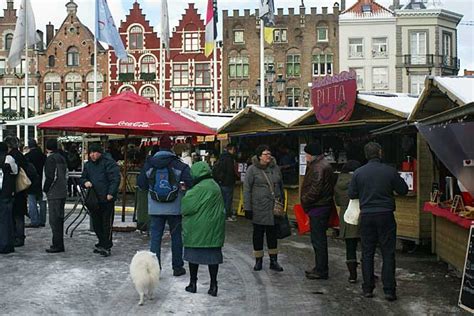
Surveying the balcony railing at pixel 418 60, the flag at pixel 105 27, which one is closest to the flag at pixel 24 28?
the flag at pixel 105 27

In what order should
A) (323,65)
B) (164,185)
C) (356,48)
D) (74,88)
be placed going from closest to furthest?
1. (164,185)
2. (356,48)
3. (323,65)
4. (74,88)

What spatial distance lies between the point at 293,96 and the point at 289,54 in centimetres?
320

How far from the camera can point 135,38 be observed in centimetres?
4697

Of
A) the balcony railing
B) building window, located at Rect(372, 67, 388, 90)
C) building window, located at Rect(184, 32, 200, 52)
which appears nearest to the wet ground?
building window, located at Rect(372, 67, 388, 90)

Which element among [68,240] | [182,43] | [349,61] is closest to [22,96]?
[182,43]

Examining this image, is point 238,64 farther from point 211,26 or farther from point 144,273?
point 144,273

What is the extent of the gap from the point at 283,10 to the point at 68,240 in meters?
38.9

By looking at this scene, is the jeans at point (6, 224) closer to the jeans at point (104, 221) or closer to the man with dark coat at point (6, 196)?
the man with dark coat at point (6, 196)

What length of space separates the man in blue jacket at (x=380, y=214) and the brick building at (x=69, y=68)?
41.8 meters

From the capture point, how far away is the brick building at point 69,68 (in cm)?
4666

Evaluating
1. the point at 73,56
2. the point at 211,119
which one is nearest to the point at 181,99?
the point at 73,56

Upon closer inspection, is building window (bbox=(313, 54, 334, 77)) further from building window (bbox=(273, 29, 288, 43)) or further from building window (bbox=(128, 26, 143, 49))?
building window (bbox=(128, 26, 143, 49))

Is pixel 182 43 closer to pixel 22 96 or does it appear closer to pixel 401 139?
pixel 22 96

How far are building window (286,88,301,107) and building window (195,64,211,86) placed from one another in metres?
5.94
